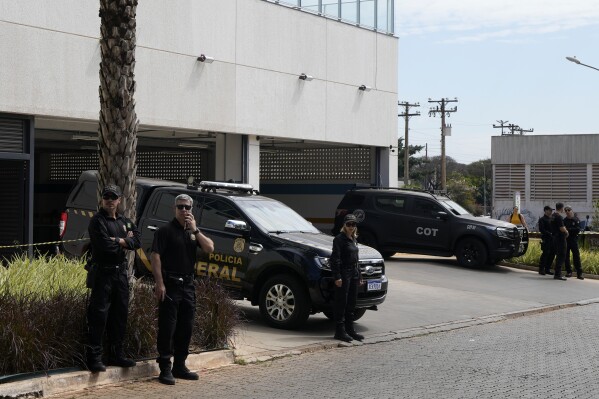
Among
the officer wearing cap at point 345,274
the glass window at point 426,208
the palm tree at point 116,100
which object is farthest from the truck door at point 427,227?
the palm tree at point 116,100

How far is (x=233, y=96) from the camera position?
23.1 metres

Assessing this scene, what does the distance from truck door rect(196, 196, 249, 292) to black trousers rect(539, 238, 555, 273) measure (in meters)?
11.6

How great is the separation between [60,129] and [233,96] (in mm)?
4410

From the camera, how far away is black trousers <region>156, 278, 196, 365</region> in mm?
9281

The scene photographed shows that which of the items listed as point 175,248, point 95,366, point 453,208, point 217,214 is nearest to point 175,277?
point 175,248

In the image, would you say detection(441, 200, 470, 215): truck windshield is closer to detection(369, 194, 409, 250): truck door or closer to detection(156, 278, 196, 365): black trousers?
detection(369, 194, 409, 250): truck door

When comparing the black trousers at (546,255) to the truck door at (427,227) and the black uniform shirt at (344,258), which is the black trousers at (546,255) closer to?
the truck door at (427,227)

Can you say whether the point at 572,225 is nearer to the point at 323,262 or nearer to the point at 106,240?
the point at 323,262

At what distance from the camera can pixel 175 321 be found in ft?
30.7

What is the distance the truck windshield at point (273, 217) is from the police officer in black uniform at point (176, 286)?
4098 millimetres

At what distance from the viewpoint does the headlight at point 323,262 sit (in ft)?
41.7

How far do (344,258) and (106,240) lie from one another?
4045 mm

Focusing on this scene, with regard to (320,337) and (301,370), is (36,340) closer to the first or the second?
(301,370)

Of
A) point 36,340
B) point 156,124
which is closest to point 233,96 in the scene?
point 156,124
